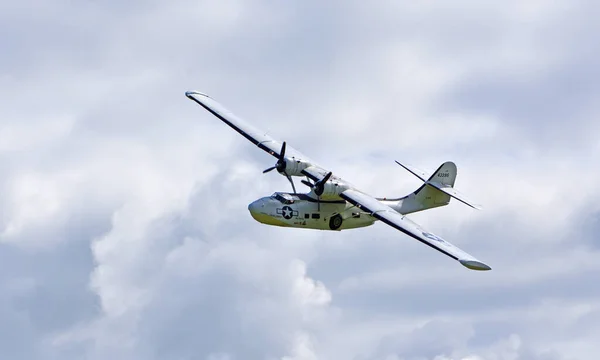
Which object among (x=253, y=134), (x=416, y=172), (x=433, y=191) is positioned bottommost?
(x=433, y=191)

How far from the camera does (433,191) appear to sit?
86.2 meters

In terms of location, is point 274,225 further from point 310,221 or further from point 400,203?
point 400,203

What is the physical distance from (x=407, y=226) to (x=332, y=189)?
24.8 feet

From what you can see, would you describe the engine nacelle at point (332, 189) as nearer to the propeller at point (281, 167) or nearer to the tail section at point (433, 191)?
the propeller at point (281, 167)

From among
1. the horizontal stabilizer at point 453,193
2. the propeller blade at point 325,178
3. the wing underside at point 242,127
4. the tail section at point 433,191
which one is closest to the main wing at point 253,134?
the wing underside at point 242,127

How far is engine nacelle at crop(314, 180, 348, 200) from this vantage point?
78750mm

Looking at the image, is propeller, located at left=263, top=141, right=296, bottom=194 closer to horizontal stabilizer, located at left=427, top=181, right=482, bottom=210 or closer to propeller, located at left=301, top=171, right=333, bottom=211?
propeller, located at left=301, top=171, right=333, bottom=211

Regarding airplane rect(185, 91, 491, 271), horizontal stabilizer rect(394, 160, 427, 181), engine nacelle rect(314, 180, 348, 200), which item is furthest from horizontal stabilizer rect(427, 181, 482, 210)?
engine nacelle rect(314, 180, 348, 200)

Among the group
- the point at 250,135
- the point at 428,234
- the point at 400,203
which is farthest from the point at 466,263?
the point at 250,135

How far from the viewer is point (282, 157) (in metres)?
82.1

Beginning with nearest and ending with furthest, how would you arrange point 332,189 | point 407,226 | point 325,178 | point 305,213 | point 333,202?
point 407,226 < point 325,178 < point 332,189 < point 305,213 < point 333,202

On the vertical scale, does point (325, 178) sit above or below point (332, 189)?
above

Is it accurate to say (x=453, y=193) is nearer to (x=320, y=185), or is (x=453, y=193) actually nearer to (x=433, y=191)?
(x=433, y=191)

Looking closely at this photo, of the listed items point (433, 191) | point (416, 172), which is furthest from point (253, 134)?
point (433, 191)
